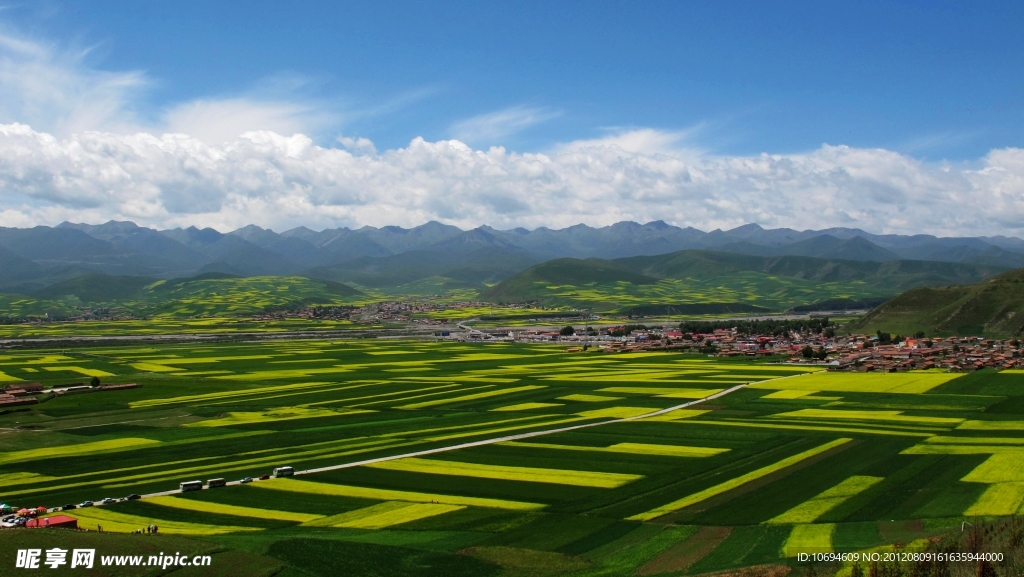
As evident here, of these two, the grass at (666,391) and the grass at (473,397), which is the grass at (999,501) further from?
the grass at (473,397)

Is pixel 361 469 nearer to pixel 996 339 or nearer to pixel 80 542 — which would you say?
pixel 80 542

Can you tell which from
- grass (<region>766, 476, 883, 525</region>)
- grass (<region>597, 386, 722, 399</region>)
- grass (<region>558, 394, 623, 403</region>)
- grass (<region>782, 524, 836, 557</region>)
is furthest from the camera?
grass (<region>597, 386, 722, 399</region>)

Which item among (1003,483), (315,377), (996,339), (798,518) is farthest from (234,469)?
(996,339)

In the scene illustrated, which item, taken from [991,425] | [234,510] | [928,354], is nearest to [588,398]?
[991,425]

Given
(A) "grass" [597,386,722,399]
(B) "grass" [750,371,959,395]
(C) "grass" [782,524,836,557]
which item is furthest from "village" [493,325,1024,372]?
(C) "grass" [782,524,836,557]

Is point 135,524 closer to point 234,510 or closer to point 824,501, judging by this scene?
point 234,510

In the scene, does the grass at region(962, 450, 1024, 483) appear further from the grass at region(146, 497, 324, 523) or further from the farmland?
the grass at region(146, 497, 324, 523)

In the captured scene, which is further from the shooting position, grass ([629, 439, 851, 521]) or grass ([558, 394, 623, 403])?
grass ([558, 394, 623, 403])
